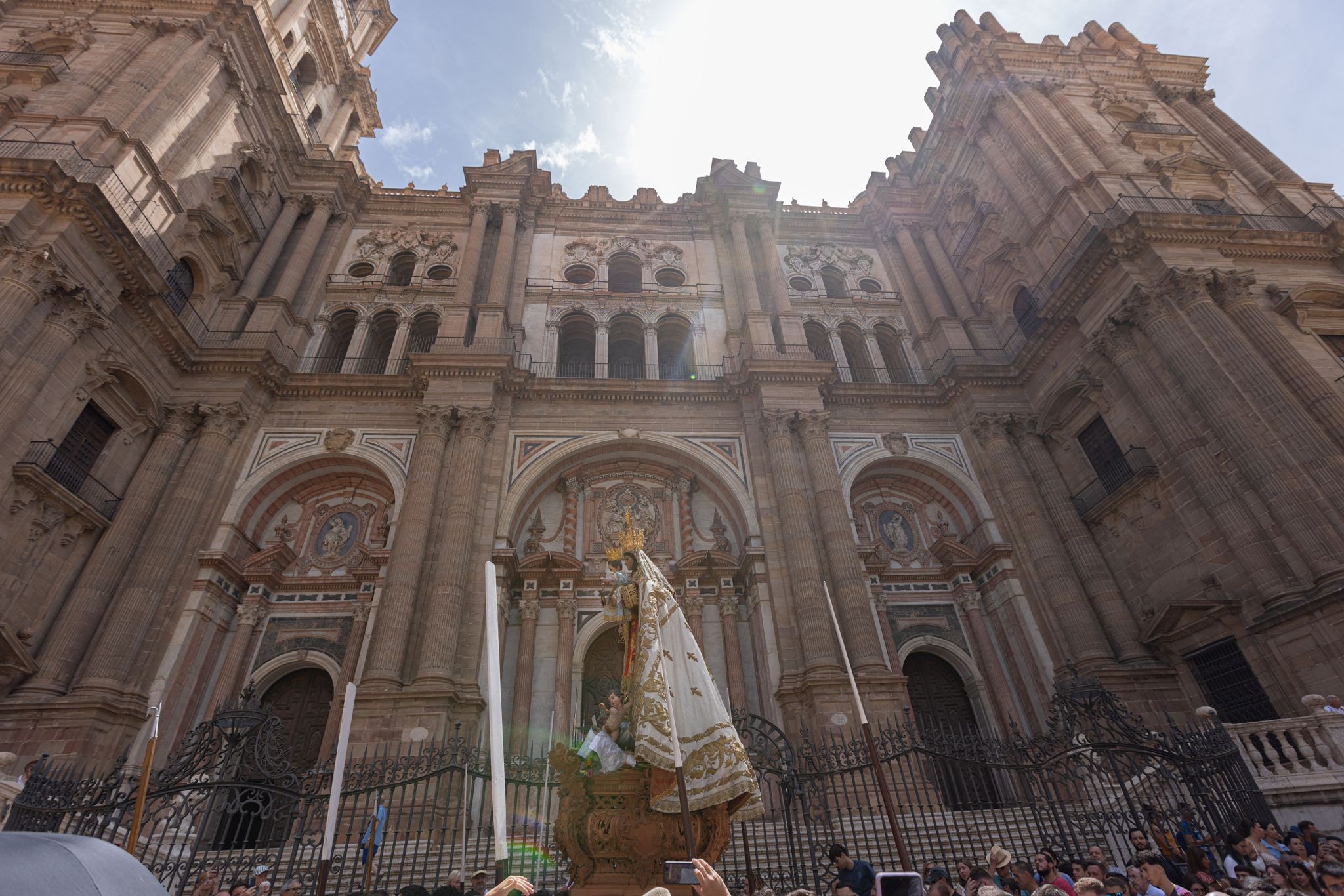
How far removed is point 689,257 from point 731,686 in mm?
15280

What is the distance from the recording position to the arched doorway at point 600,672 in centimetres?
1573

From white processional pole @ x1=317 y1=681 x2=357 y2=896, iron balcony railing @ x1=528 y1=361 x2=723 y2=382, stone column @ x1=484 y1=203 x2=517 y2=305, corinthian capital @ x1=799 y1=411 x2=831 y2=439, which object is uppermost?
stone column @ x1=484 y1=203 x2=517 y2=305

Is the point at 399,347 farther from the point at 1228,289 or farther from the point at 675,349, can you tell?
the point at 1228,289

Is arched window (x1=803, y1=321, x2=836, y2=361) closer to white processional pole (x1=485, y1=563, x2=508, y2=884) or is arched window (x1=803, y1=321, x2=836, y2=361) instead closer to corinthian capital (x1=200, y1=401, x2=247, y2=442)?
corinthian capital (x1=200, y1=401, x2=247, y2=442)

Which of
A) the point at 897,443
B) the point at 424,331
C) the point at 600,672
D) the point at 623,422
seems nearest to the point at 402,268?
the point at 424,331

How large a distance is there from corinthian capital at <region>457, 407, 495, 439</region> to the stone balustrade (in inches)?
604

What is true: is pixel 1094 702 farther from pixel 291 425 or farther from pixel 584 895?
pixel 291 425

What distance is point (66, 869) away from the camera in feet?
5.18

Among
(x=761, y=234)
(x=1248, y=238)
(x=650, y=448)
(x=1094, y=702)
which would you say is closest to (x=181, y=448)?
(x=650, y=448)

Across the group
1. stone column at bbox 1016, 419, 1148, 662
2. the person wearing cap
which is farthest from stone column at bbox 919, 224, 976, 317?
the person wearing cap

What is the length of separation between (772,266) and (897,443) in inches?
292

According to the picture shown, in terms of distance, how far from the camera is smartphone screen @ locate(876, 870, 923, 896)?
3744mm

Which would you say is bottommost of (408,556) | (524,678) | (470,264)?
(524,678)

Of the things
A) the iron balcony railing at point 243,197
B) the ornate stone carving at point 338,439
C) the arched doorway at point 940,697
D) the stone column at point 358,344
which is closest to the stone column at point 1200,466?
the arched doorway at point 940,697
